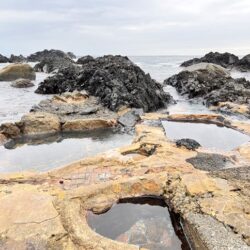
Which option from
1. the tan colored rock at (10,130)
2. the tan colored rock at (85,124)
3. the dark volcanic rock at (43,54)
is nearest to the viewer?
the tan colored rock at (10,130)

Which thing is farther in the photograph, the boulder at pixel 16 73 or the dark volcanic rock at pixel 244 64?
the dark volcanic rock at pixel 244 64

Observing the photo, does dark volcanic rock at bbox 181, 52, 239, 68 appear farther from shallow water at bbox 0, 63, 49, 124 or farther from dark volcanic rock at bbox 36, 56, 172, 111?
shallow water at bbox 0, 63, 49, 124

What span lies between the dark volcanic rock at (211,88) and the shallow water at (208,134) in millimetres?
5656

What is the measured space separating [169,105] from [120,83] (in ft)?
10.1

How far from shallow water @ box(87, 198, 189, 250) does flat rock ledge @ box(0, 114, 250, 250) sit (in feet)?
0.54

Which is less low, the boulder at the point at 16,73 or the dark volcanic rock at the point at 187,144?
the dark volcanic rock at the point at 187,144

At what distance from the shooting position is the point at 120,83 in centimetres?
1684

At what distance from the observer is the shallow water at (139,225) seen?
4789 mm

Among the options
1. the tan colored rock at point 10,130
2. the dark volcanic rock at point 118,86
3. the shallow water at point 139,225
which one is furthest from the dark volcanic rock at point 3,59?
the shallow water at point 139,225

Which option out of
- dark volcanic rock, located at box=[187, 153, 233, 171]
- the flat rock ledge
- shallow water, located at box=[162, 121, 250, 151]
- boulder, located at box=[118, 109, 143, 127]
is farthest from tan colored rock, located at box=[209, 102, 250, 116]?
dark volcanic rock, located at box=[187, 153, 233, 171]

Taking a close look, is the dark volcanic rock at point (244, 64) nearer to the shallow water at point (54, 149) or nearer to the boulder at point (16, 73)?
the boulder at point (16, 73)

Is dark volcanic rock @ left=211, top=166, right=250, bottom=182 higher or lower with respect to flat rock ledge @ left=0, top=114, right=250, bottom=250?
higher

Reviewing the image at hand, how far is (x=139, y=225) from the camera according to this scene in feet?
16.7

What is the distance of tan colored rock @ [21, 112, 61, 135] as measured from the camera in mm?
11422
